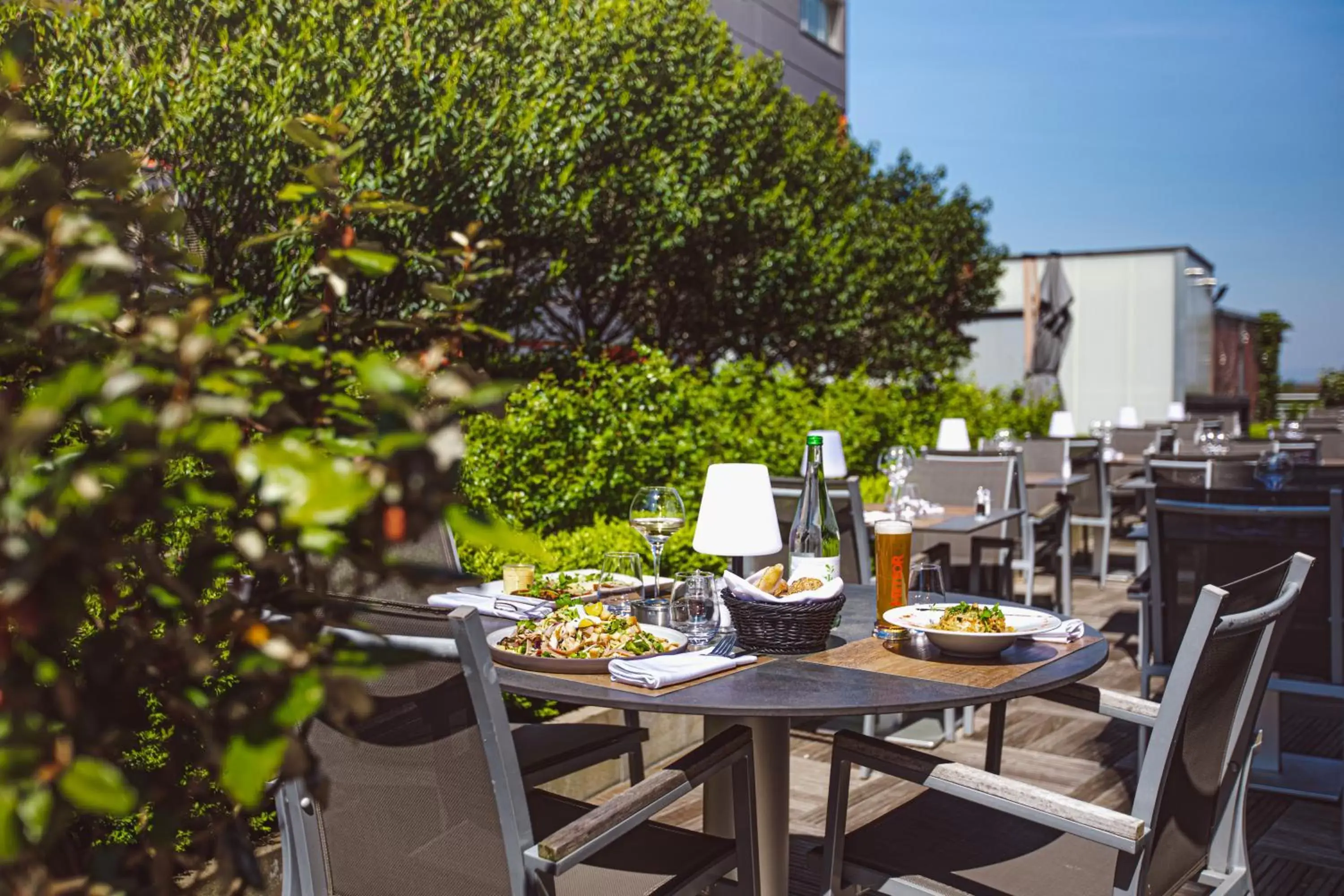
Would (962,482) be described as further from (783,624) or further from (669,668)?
(669,668)

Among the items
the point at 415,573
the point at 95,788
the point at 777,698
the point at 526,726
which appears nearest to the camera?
the point at 95,788

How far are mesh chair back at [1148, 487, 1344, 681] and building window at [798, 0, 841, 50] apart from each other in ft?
57.7

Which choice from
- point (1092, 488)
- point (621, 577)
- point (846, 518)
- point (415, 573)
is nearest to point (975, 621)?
point (621, 577)

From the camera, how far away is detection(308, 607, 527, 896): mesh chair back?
176 centimetres

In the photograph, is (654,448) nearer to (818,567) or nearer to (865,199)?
(818,567)

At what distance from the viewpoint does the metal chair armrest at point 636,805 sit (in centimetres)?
179

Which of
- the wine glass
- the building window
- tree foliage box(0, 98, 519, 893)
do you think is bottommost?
the wine glass

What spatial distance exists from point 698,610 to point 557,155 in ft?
17.2

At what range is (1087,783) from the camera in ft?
13.5

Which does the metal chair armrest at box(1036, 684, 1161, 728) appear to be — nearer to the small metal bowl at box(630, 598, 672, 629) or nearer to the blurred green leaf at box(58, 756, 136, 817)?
the small metal bowl at box(630, 598, 672, 629)

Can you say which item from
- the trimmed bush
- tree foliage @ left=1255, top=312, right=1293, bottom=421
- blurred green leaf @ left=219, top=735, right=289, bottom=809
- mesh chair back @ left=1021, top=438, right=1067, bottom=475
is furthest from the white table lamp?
tree foliage @ left=1255, top=312, right=1293, bottom=421

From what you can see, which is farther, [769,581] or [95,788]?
[769,581]

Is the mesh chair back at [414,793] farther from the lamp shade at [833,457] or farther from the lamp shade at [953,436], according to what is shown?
the lamp shade at [953,436]

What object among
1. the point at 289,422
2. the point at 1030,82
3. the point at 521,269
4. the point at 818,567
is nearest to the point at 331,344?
the point at 289,422
